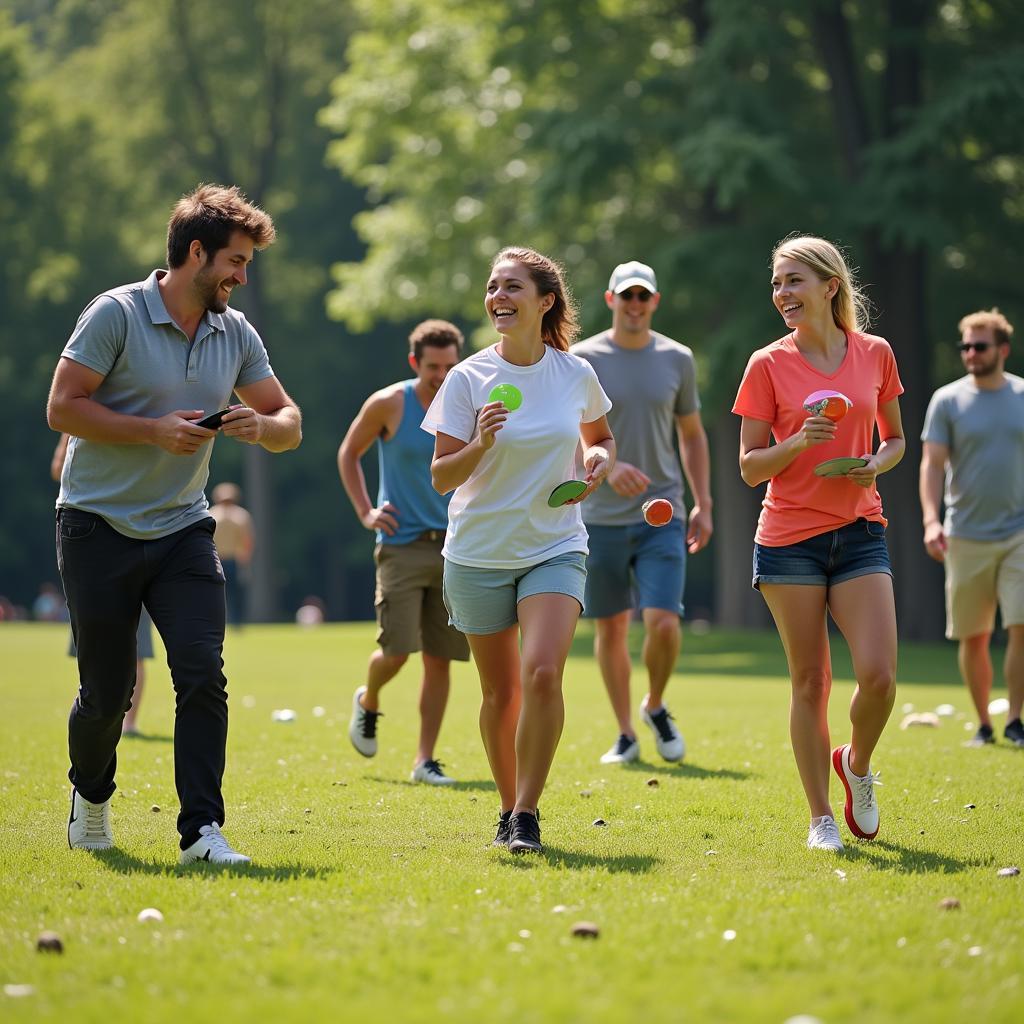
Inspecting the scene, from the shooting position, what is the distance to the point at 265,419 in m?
6.31

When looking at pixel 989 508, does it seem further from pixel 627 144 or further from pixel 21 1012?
pixel 627 144

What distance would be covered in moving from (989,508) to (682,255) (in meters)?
15.0

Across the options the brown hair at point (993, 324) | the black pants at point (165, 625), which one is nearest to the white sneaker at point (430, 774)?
the black pants at point (165, 625)

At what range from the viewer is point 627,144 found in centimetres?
2530

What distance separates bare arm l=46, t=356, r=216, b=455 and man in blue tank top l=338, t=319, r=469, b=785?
3084mm

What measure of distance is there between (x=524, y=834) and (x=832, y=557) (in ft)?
5.36

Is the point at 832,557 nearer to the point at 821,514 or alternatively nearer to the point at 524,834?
the point at 821,514

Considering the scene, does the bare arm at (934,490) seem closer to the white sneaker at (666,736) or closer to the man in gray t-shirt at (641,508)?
the man in gray t-shirt at (641,508)

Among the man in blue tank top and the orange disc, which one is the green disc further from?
the man in blue tank top

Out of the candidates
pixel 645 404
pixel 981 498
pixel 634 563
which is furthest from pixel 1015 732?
pixel 645 404

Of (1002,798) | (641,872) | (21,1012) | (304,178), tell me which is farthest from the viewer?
(304,178)

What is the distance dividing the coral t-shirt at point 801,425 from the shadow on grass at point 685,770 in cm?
266

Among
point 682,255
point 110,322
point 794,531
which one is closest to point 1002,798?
point 794,531

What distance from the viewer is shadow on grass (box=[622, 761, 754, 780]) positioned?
29.7 ft
